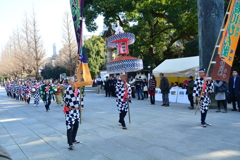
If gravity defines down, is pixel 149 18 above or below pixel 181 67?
above

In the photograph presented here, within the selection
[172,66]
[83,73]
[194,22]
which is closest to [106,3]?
[194,22]

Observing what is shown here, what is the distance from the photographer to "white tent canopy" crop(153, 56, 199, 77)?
1384 centimetres

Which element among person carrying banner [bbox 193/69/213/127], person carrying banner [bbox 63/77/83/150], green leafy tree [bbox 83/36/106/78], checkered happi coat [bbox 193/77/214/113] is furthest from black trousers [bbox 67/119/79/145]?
green leafy tree [bbox 83/36/106/78]

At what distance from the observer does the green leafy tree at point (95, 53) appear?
3866cm

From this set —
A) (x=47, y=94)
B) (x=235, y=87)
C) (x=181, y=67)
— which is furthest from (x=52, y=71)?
(x=235, y=87)

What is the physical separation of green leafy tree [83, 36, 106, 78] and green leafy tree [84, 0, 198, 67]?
1388cm

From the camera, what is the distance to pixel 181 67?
47.8ft

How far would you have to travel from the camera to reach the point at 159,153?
4676 mm

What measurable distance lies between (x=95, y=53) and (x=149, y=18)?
819 inches

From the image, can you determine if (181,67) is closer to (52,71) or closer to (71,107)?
(71,107)

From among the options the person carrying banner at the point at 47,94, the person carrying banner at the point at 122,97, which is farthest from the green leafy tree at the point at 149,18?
the person carrying banner at the point at 122,97

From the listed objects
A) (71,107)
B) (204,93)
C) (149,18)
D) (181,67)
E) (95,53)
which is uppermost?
(149,18)

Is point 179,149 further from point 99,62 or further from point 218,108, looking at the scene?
point 99,62

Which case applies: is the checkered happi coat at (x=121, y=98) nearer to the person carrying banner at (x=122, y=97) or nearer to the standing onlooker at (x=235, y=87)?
the person carrying banner at (x=122, y=97)
